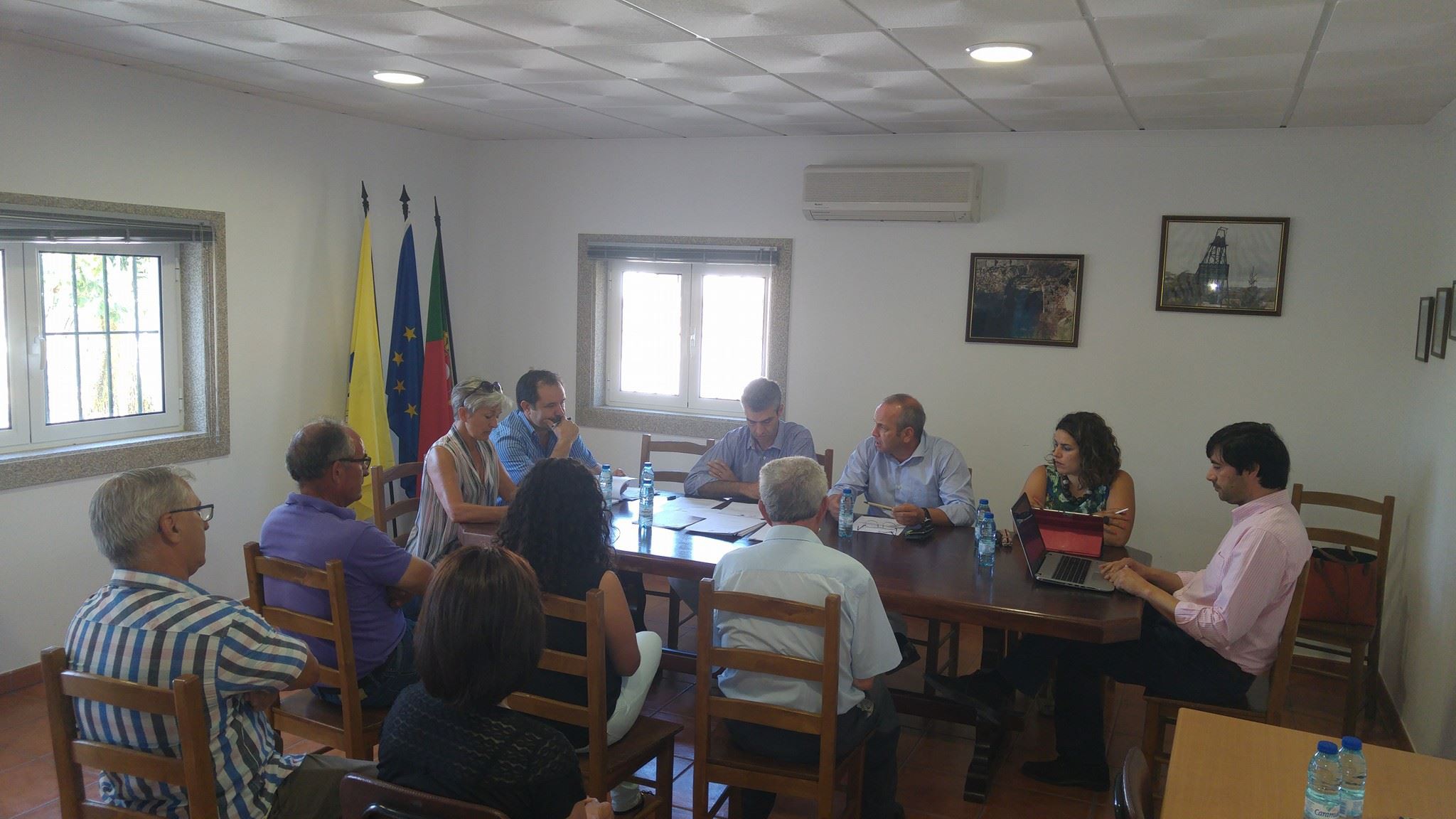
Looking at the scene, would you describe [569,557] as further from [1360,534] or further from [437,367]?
[1360,534]

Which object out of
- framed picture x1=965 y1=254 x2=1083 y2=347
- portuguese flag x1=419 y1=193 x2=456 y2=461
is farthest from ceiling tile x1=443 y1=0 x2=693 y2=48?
portuguese flag x1=419 y1=193 x2=456 y2=461

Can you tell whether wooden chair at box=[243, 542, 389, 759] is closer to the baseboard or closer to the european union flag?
the baseboard

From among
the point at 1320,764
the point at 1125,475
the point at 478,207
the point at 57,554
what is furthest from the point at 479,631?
the point at 478,207

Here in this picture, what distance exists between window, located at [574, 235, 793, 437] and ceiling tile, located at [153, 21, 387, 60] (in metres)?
2.30

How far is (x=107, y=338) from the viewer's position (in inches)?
169

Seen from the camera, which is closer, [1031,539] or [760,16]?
[760,16]

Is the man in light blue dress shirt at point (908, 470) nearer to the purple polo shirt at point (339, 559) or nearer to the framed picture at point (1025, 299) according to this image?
the framed picture at point (1025, 299)

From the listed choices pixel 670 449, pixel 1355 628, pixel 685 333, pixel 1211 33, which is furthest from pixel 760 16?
pixel 1355 628

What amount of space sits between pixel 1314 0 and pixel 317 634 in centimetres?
298

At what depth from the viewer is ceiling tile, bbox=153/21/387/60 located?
3.29 m

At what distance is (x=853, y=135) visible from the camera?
5180 millimetres

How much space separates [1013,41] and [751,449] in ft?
6.61

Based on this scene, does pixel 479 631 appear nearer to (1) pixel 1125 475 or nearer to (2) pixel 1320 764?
(2) pixel 1320 764

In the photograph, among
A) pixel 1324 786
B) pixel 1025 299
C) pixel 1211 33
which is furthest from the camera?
pixel 1025 299
